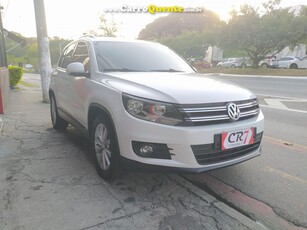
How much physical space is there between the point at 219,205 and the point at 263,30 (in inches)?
995

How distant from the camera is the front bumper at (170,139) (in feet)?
8.91

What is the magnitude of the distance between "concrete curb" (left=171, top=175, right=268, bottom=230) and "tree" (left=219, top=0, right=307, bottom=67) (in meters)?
24.4

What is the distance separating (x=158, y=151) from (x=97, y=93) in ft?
3.61

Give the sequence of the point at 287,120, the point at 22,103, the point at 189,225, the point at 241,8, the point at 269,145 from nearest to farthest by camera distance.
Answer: the point at 189,225 → the point at 269,145 → the point at 287,120 → the point at 22,103 → the point at 241,8

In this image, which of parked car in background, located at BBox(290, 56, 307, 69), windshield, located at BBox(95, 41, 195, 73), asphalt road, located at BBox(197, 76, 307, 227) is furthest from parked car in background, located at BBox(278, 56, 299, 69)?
windshield, located at BBox(95, 41, 195, 73)

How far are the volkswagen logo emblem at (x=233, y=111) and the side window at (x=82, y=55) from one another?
2.00 metres

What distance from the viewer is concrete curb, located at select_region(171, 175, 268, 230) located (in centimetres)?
262

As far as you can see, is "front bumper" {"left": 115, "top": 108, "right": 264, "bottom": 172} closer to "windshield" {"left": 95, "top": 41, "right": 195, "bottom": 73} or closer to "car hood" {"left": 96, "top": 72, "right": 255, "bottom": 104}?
"car hood" {"left": 96, "top": 72, "right": 255, "bottom": 104}

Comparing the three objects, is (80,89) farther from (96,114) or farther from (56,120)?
(56,120)

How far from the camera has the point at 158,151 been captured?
110 inches

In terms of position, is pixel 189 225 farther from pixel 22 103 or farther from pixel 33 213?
pixel 22 103

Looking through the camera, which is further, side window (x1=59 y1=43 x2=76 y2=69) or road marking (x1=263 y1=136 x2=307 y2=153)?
side window (x1=59 y1=43 x2=76 y2=69)

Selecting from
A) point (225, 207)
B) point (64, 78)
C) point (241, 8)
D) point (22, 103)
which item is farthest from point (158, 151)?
point (241, 8)

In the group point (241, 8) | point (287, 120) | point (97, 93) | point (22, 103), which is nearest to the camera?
point (97, 93)
